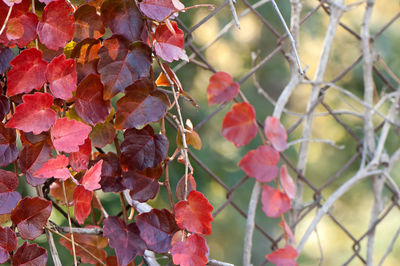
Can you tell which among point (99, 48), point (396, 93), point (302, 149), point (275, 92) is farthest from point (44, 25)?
point (275, 92)

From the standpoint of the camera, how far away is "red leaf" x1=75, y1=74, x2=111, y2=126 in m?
0.55

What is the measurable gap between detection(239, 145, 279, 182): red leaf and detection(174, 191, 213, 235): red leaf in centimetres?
28

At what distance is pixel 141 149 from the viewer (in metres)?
0.58

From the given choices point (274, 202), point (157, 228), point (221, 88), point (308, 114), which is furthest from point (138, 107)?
point (308, 114)

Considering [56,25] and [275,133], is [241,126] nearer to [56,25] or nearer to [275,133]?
[275,133]

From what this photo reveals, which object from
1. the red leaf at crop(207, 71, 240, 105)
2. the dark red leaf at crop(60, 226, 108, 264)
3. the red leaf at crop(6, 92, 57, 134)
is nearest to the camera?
the red leaf at crop(6, 92, 57, 134)

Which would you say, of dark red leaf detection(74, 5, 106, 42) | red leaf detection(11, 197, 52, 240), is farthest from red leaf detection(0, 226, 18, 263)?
dark red leaf detection(74, 5, 106, 42)

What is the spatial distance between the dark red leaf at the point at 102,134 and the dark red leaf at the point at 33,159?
62mm

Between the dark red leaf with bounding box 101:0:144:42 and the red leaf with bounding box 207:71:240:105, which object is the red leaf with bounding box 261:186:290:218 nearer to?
the red leaf with bounding box 207:71:240:105

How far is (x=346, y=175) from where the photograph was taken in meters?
2.51

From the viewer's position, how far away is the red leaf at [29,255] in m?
0.55

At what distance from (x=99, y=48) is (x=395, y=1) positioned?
2.81m

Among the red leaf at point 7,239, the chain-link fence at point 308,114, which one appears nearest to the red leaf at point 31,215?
the red leaf at point 7,239

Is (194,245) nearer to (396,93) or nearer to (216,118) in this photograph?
(396,93)
